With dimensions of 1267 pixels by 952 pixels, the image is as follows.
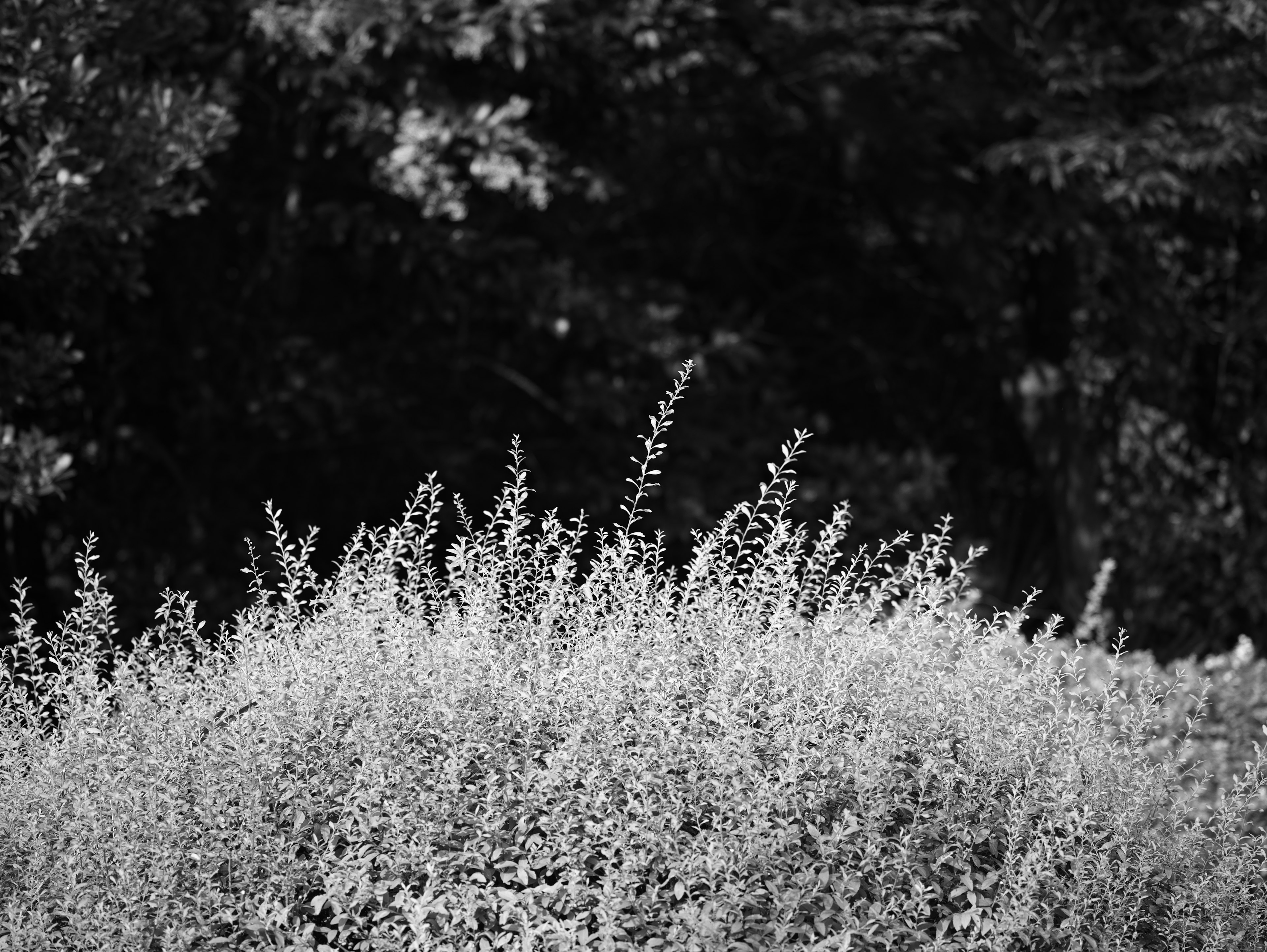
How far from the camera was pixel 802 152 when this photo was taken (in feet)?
30.1

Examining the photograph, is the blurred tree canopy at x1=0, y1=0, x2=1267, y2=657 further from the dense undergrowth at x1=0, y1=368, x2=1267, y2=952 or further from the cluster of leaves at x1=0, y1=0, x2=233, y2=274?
the dense undergrowth at x1=0, y1=368, x2=1267, y2=952

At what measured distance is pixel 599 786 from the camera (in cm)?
274

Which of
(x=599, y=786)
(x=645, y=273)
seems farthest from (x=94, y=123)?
(x=645, y=273)

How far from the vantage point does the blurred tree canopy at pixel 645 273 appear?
565 cm

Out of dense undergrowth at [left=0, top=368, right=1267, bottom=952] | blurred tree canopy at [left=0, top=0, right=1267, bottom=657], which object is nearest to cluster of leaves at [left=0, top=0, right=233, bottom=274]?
blurred tree canopy at [left=0, top=0, right=1267, bottom=657]

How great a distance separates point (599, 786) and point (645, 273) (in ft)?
20.3

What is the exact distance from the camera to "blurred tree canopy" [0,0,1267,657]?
222 inches

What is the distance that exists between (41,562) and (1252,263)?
6.63m

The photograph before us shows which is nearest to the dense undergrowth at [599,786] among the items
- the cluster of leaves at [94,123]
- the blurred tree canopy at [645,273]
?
the cluster of leaves at [94,123]

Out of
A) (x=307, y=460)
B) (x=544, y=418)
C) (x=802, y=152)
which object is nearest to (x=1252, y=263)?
(x=802, y=152)

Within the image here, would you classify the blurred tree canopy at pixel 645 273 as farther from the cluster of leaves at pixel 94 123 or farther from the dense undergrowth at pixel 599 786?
the dense undergrowth at pixel 599 786

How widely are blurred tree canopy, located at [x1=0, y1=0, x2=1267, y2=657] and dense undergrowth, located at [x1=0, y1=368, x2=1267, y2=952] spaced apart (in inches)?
92.4

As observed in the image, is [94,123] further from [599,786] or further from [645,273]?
[645,273]

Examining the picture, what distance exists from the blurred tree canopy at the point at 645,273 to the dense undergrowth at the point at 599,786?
235 centimetres
